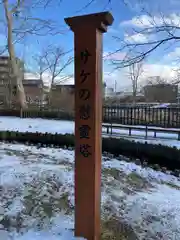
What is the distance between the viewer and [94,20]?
7.01ft

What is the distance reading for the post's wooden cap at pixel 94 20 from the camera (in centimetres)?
212

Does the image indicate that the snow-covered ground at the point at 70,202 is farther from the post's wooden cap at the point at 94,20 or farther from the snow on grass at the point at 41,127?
the snow on grass at the point at 41,127

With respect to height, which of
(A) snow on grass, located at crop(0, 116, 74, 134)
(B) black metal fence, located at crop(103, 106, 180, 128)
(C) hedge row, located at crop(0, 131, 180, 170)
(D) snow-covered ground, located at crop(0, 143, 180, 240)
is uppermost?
(B) black metal fence, located at crop(103, 106, 180, 128)

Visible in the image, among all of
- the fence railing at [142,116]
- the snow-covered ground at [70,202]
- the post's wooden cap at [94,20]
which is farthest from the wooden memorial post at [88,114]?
the fence railing at [142,116]

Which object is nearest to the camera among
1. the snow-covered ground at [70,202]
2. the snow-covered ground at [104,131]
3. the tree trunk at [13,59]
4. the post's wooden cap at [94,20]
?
the post's wooden cap at [94,20]

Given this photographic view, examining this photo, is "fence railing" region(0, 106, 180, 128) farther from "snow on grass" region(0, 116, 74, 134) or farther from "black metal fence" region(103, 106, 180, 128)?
"snow on grass" region(0, 116, 74, 134)

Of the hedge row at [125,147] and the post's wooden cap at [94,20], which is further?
the hedge row at [125,147]

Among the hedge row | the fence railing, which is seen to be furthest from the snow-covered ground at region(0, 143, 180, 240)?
the fence railing

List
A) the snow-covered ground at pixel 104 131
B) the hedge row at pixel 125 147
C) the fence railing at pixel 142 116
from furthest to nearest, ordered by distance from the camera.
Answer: the fence railing at pixel 142 116, the snow-covered ground at pixel 104 131, the hedge row at pixel 125 147

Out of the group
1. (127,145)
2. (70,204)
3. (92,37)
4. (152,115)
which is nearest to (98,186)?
(70,204)

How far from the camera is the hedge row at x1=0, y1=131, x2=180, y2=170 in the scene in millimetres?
5680

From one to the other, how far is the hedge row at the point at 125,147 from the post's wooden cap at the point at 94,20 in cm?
419

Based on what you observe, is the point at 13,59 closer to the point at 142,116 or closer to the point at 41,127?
the point at 41,127

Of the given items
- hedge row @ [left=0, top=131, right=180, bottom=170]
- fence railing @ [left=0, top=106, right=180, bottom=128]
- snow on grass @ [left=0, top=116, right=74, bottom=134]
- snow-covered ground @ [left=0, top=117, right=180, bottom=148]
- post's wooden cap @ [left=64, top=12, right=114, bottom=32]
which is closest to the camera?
post's wooden cap @ [left=64, top=12, right=114, bottom=32]
